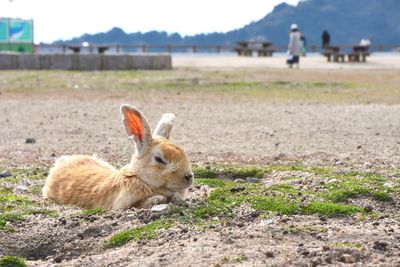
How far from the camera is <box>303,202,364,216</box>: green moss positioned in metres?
8.30

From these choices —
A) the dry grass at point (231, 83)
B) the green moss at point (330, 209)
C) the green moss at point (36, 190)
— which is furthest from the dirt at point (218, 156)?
the dry grass at point (231, 83)

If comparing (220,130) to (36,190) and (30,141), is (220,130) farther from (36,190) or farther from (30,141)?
(36,190)

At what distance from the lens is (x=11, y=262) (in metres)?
7.15

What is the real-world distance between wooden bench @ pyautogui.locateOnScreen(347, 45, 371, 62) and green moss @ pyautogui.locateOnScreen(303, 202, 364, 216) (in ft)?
137

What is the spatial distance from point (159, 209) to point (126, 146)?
21.0ft

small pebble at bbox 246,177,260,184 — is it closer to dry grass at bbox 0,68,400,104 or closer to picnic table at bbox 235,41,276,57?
dry grass at bbox 0,68,400,104

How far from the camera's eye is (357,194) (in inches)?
360

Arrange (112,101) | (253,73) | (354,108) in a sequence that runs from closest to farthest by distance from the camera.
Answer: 1. (354,108)
2. (112,101)
3. (253,73)

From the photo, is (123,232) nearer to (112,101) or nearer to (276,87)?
(112,101)

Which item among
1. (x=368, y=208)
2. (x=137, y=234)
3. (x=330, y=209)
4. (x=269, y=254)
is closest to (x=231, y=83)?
(x=368, y=208)

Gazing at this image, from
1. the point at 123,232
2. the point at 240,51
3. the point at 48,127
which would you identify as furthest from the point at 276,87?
the point at 240,51

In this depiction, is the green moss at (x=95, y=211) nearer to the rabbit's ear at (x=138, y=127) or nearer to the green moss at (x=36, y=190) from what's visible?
the rabbit's ear at (x=138, y=127)

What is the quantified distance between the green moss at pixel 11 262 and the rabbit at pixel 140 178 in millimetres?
1649

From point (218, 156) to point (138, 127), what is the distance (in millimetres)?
4498
